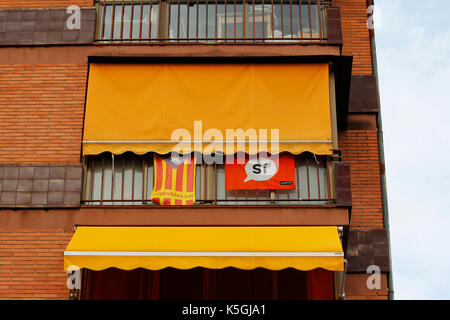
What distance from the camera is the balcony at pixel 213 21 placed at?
1212cm

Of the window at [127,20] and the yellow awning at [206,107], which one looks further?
the window at [127,20]

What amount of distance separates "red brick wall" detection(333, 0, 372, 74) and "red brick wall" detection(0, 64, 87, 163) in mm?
5204

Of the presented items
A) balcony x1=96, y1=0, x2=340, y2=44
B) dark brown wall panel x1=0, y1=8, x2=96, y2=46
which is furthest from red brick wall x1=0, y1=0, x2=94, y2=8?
balcony x1=96, y1=0, x2=340, y2=44

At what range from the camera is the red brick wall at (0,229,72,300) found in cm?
1079

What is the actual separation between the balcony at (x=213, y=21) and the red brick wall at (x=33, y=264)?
3.58m

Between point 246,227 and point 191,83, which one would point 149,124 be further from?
point 246,227

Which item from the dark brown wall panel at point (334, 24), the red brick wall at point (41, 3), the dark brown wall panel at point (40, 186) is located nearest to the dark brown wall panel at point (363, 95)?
the dark brown wall panel at point (334, 24)

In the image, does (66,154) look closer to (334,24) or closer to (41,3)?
(41,3)

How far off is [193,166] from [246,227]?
136 cm

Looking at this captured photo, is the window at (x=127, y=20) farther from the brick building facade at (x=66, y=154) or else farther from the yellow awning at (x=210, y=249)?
the yellow awning at (x=210, y=249)

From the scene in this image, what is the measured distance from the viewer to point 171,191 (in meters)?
11.1

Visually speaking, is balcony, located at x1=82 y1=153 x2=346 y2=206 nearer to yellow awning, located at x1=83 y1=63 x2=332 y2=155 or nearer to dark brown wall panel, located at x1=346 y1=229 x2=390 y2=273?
yellow awning, located at x1=83 y1=63 x2=332 y2=155
